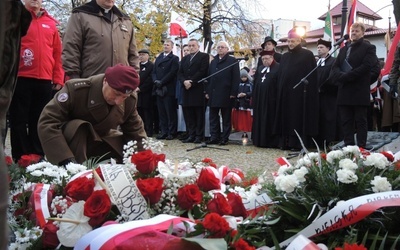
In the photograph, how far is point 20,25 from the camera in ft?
4.26

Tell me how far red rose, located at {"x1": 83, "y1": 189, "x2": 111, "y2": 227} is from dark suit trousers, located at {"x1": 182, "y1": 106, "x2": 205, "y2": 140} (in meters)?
7.60

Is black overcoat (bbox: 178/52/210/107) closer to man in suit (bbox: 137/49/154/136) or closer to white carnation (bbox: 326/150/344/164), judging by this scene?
man in suit (bbox: 137/49/154/136)

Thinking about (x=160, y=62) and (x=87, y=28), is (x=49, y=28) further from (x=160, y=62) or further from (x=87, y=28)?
(x=160, y=62)

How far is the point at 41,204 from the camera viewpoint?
2.32m

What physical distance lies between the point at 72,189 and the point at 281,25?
175 ft

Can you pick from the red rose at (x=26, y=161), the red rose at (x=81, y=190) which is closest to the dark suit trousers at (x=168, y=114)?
the red rose at (x=26, y=161)

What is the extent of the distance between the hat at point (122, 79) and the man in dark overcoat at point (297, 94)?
4940 mm

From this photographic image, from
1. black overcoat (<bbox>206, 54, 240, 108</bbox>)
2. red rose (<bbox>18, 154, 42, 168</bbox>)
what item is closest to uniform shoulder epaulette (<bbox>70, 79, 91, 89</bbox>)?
red rose (<bbox>18, 154, 42, 168</bbox>)

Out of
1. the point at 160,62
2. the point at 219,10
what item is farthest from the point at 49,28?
the point at 219,10

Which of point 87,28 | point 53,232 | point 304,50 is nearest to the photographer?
point 53,232

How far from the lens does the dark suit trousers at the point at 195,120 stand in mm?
9703

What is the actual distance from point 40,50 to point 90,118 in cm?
161

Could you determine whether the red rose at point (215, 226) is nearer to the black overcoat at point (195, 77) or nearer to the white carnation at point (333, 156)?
the white carnation at point (333, 156)

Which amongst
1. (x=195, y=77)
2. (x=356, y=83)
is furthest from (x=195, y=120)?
(x=356, y=83)
